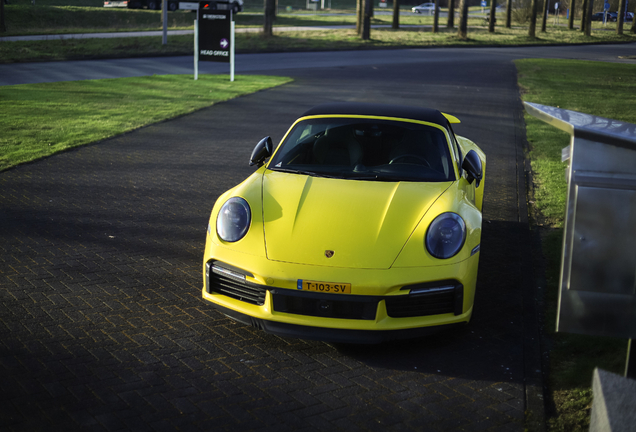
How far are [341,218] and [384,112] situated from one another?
163cm

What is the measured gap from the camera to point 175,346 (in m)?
4.24

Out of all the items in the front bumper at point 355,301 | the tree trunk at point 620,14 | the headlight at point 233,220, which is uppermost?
the tree trunk at point 620,14

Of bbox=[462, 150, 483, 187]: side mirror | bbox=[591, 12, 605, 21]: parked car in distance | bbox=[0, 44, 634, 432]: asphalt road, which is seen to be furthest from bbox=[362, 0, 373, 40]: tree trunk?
bbox=[591, 12, 605, 21]: parked car in distance

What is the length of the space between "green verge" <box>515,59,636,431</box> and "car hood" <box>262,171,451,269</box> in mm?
1320

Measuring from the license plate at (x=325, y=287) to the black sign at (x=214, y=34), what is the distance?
17.1 m

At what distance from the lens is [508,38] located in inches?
1852

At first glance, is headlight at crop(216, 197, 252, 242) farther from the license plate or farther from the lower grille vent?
the license plate

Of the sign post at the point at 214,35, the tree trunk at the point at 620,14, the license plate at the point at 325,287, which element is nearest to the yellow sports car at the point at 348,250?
the license plate at the point at 325,287

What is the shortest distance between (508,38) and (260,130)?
1552 inches

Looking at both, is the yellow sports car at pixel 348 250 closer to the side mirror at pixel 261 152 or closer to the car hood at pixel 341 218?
the car hood at pixel 341 218

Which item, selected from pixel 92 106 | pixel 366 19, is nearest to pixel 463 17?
pixel 366 19

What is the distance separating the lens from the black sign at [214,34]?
1991 cm

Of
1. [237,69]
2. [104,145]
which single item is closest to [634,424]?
[104,145]

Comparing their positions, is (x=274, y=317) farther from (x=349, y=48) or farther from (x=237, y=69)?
(x=349, y=48)
